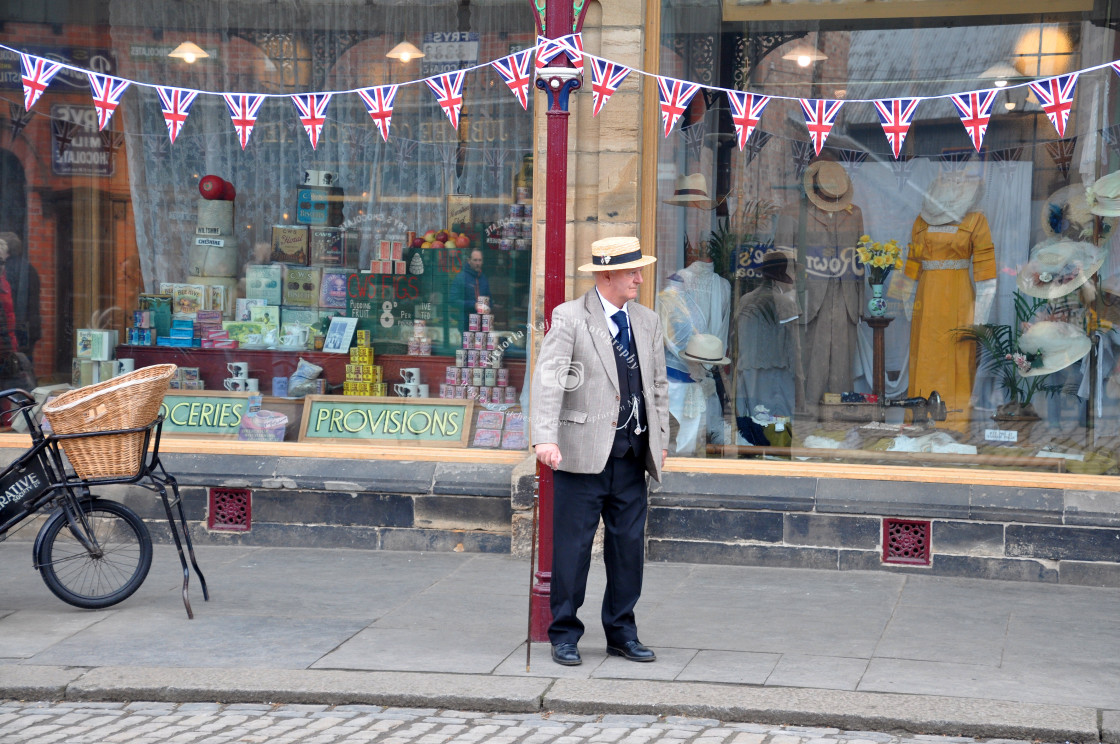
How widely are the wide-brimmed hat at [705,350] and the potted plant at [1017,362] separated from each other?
1.68m

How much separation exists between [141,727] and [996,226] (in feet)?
19.8

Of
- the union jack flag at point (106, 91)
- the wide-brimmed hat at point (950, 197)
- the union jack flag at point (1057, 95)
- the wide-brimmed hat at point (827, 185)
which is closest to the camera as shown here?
the union jack flag at point (1057, 95)

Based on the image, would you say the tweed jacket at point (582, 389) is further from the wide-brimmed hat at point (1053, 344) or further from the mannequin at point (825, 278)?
the wide-brimmed hat at point (1053, 344)

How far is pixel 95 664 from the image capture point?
5.79 m

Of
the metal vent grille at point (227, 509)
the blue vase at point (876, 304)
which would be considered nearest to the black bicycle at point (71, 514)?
the metal vent grille at point (227, 509)

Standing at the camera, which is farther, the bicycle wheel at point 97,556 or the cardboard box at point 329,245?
the cardboard box at point 329,245

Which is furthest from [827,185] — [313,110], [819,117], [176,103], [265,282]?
[176,103]

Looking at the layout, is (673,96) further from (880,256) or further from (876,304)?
(876,304)

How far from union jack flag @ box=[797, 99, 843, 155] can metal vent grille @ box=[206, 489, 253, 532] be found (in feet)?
14.5

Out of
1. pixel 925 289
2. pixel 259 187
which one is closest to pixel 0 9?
pixel 259 187

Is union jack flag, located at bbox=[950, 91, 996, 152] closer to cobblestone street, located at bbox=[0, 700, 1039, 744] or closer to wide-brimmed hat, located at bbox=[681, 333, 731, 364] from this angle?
wide-brimmed hat, located at bbox=[681, 333, 731, 364]

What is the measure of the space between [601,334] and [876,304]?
135 inches

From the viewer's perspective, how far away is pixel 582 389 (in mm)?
5680

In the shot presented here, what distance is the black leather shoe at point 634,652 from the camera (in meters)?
5.78
